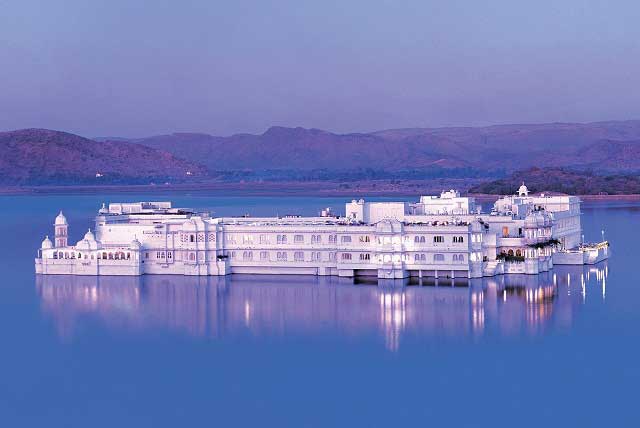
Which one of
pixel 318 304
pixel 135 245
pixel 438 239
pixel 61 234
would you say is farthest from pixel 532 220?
pixel 61 234

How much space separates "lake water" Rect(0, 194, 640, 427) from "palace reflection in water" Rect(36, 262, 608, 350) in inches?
3.1

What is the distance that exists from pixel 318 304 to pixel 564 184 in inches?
4647

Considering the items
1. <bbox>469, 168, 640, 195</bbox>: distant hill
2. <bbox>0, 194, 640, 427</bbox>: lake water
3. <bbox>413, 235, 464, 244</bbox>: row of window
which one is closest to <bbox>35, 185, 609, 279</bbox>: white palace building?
<bbox>413, 235, 464, 244</bbox>: row of window

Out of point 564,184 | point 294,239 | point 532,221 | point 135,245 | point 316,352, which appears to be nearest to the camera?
point 316,352

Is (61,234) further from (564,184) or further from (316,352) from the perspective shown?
(564,184)

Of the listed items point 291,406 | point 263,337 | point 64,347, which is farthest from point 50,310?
point 291,406

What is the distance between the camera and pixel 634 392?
31.0 metres

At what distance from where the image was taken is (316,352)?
1409 inches

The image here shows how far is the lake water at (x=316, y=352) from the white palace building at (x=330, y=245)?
1064 millimetres

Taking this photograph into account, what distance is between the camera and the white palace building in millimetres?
48656

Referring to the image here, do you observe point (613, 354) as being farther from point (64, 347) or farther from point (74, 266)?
point (74, 266)

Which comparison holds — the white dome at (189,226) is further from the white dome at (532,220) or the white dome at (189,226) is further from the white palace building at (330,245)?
the white dome at (532,220)

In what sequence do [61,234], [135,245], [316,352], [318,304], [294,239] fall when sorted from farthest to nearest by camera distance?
[61,234] → [135,245] → [294,239] → [318,304] → [316,352]

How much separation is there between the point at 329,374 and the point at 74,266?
2236 centimetres
